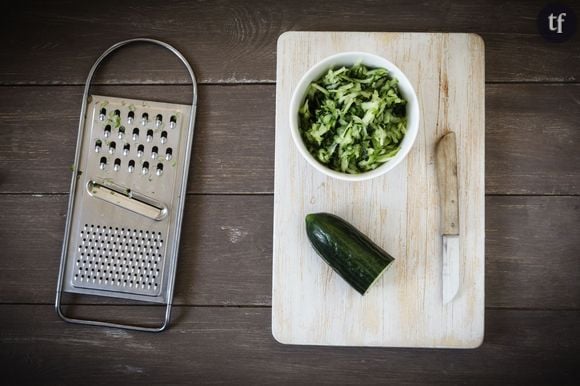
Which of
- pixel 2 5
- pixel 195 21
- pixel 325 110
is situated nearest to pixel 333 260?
pixel 325 110

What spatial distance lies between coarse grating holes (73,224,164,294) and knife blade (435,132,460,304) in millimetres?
746

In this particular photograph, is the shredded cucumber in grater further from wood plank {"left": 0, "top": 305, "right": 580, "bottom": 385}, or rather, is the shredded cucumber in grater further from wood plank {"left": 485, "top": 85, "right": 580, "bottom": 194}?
wood plank {"left": 0, "top": 305, "right": 580, "bottom": 385}

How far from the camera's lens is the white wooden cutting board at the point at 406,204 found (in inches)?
46.0

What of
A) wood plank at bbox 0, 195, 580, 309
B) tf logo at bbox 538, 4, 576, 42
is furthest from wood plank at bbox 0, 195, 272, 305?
tf logo at bbox 538, 4, 576, 42

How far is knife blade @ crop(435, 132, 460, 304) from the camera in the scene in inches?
44.3

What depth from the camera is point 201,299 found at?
1.31 metres

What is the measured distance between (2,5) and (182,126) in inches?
25.6

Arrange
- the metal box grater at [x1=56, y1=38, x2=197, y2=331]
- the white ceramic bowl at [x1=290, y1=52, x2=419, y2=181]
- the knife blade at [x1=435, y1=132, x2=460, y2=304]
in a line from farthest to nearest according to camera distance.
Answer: the metal box grater at [x1=56, y1=38, x2=197, y2=331], the knife blade at [x1=435, y1=132, x2=460, y2=304], the white ceramic bowl at [x1=290, y1=52, x2=419, y2=181]

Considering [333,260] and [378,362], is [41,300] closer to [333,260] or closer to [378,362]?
[333,260]

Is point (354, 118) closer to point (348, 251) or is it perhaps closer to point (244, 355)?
point (348, 251)

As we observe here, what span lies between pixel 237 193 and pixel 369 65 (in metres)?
0.51

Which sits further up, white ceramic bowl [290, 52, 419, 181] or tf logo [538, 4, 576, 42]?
tf logo [538, 4, 576, 42]

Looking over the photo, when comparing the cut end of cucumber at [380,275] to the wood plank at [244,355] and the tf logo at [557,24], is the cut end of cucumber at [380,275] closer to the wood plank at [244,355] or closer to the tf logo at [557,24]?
the wood plank at [244,355]

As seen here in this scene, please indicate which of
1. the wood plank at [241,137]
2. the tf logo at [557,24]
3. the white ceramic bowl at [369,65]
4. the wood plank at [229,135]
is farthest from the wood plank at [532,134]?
the wood plank at [229,135]
